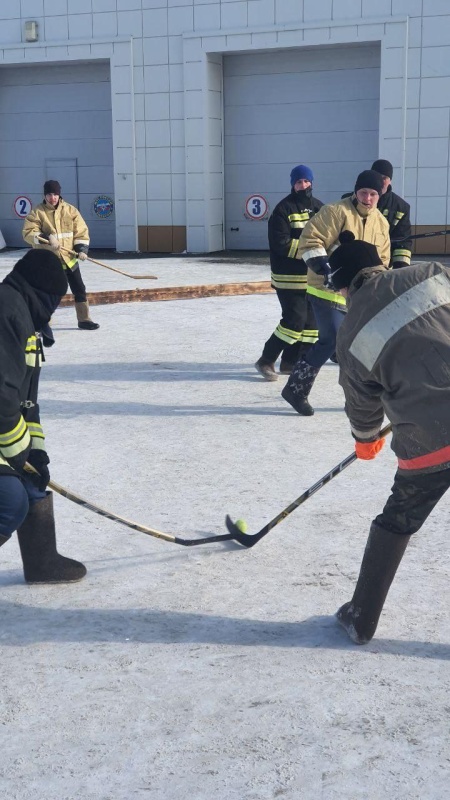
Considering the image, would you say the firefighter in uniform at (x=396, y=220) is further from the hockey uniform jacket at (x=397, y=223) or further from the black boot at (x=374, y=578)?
the black boot at (x=374, y=578)

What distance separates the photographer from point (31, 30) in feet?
63.1

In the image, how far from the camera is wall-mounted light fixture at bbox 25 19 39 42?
1922 cm

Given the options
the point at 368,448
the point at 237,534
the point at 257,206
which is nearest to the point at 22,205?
the point at 257,206

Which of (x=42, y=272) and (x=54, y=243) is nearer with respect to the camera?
(x=42, y=272)

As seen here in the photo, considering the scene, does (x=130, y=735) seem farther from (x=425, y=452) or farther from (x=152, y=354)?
(x=152, y=354)

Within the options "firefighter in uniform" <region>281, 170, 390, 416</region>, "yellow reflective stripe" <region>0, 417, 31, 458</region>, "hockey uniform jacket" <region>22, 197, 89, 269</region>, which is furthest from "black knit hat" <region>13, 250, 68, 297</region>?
"hockey uniform jacket" <region>22, 197, 89, 269</region>

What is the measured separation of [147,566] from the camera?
14.4 feet

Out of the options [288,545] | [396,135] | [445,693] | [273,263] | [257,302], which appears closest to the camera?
[445,693]

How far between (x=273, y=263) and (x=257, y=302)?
13.7ft

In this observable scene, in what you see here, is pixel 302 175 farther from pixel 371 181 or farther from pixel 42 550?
A: pixel 42 550

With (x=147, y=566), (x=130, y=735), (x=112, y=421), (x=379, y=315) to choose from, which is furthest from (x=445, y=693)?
(x=112, y=421)

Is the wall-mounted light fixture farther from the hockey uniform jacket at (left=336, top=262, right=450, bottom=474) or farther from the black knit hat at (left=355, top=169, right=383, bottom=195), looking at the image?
the hockey uniform jacket at (left=336, top=262, right=450, bottom=474)

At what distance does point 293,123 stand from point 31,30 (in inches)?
214

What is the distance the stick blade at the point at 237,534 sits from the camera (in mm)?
4520
